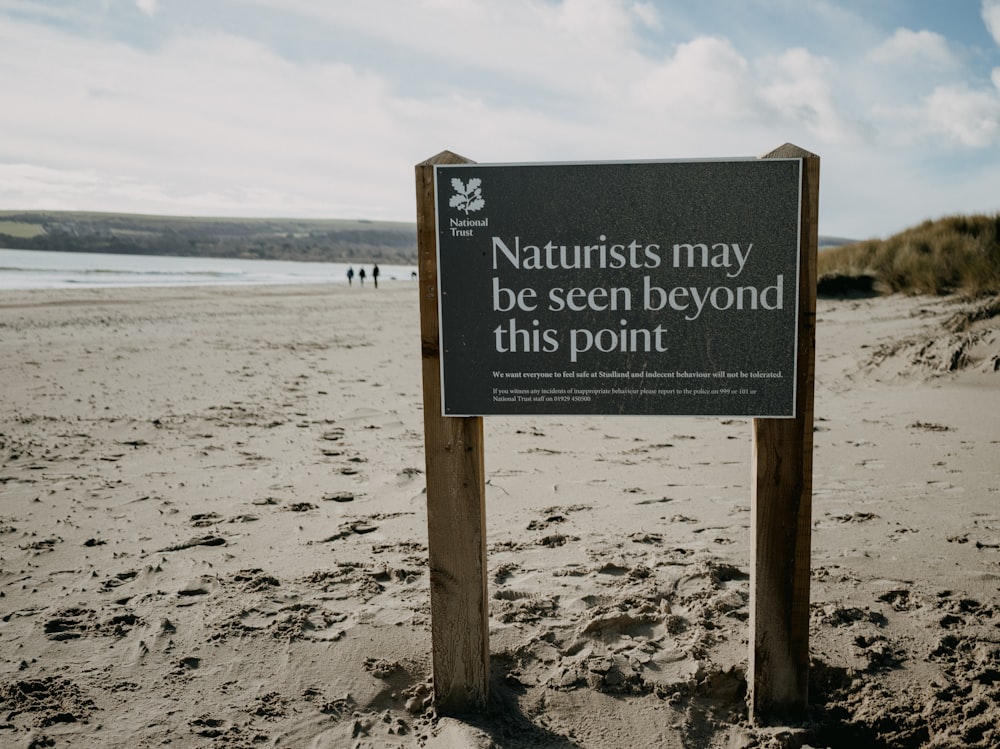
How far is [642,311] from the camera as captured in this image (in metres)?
2.64

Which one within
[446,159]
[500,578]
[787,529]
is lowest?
[500,578]

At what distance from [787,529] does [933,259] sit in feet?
55.4

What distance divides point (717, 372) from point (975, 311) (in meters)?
8.49

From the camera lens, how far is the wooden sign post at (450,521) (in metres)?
2.68

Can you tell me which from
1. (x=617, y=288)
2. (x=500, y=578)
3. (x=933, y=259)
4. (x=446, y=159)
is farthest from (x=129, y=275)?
(x=617, y=288)

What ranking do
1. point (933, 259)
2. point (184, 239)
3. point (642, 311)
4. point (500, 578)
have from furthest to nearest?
point (184, 239)
point (933, 259)
point (500, 578)
point (642, 311)

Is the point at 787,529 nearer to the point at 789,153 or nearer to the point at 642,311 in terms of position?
the point at 642,311

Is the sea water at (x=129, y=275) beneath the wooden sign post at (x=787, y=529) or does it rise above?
Result: above

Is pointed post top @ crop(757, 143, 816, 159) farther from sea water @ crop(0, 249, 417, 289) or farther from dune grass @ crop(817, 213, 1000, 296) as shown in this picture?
sea water @ crop(0, 249, 417, 289)

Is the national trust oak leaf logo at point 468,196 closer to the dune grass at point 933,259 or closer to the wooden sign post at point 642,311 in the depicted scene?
the wooden sign post at point 642,311

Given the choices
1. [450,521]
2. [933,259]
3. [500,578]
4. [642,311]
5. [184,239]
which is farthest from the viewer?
[184,239]

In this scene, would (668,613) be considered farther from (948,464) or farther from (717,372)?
(948,464)

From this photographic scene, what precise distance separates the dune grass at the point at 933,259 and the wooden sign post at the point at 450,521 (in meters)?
12.8

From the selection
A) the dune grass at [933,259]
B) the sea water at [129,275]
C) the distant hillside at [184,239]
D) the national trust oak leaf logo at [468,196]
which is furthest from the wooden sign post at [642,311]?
the distant hillside at [184,239]
